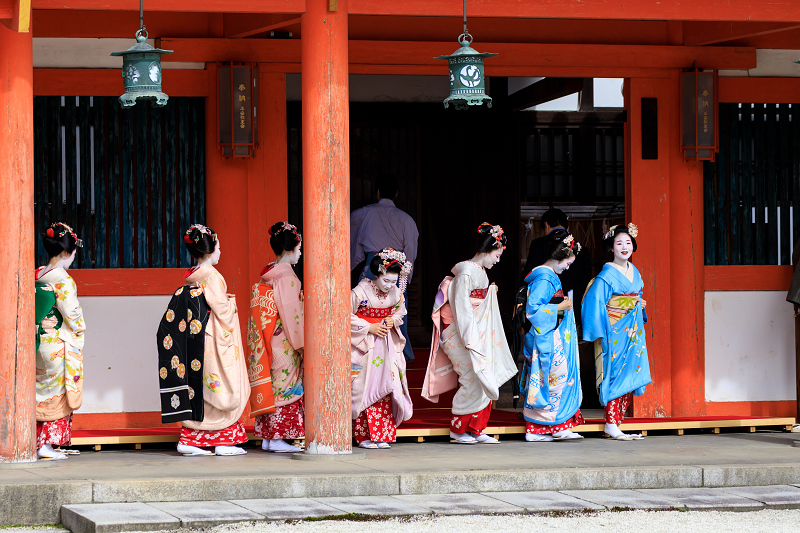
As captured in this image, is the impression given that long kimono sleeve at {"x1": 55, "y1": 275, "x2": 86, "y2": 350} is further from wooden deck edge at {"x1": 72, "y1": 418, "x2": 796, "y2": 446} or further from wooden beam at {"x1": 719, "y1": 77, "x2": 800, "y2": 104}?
wooden beam at {"x1": 719, "y1": 77, "x2": 800, "y2": 104}

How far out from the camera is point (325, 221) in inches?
291

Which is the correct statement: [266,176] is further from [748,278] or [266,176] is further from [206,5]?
[748,278]

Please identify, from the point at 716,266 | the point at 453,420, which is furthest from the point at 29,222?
the point at 716,266

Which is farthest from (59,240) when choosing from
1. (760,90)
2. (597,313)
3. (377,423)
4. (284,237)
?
(760,90)

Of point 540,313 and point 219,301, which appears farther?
point 540,313

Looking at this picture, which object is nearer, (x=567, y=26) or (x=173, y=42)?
(x=173, y=42)

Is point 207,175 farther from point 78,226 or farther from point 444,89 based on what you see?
point 444,89

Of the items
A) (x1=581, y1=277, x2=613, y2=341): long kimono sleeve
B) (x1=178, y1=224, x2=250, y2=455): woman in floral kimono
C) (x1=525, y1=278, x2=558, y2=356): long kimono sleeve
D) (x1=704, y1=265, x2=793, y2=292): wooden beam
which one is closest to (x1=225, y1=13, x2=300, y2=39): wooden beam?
(x1=178, y1=224, x2=250, y2=455): woman in floral kimono

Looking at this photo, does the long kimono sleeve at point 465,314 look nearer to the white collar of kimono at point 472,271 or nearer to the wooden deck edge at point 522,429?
the white collar of kimono at point 472,271

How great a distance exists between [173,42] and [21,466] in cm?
338

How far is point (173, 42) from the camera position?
28.5ft

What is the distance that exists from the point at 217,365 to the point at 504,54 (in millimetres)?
3369

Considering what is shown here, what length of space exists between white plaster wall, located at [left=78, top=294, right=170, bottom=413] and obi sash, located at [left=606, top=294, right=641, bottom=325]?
3.32 metres

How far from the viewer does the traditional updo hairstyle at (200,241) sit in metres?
7.86
